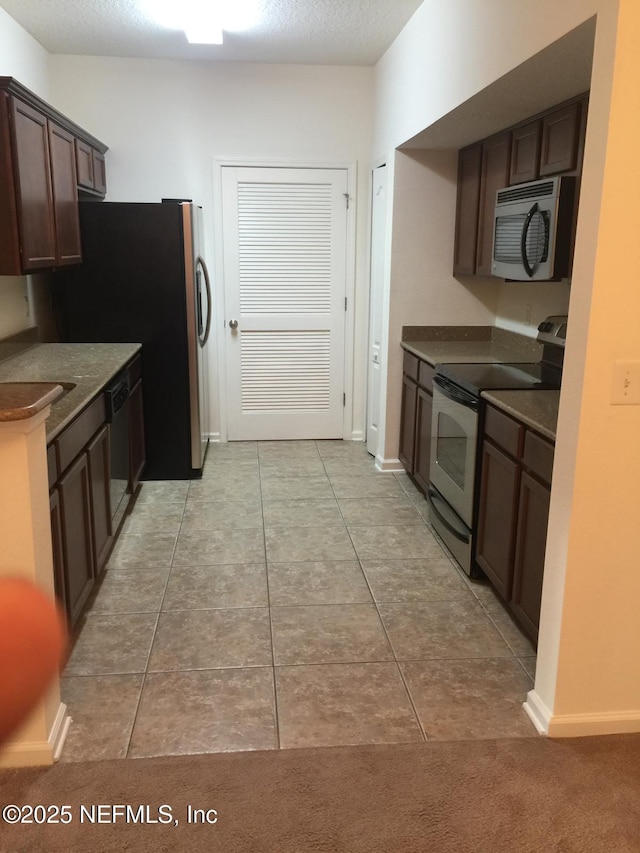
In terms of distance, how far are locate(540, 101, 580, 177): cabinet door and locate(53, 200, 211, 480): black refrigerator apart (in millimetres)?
2058

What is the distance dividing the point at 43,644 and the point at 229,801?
142 centimetres

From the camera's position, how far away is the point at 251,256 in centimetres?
513

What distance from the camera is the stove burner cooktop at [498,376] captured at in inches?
123

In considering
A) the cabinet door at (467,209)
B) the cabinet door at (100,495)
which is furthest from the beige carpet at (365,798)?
the cabinet door at (467,209)

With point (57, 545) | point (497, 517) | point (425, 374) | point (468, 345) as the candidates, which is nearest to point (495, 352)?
point (468, 345)

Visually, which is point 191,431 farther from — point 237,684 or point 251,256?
point 237,684

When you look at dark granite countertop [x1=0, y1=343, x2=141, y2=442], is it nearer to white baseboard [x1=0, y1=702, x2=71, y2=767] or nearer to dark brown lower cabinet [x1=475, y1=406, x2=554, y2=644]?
white baseboard [x1=0, y1=702, x2=71, y2=767]

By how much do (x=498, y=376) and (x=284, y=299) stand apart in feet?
7.47

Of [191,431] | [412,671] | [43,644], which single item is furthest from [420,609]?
[43,644]

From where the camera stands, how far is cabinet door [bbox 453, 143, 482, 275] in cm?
406

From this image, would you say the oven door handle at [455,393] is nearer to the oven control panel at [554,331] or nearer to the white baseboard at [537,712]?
the oven control panel at [554,331]

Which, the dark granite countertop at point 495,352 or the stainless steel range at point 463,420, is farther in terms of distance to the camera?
the stainless steel range at point 463,420

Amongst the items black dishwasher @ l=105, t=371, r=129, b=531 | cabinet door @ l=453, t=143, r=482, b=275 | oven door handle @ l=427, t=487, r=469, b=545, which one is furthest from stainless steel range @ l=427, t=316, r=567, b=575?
black dishwasher @ l=105, t=371, r=129, b=531

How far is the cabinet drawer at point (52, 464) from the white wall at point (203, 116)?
2.99m
